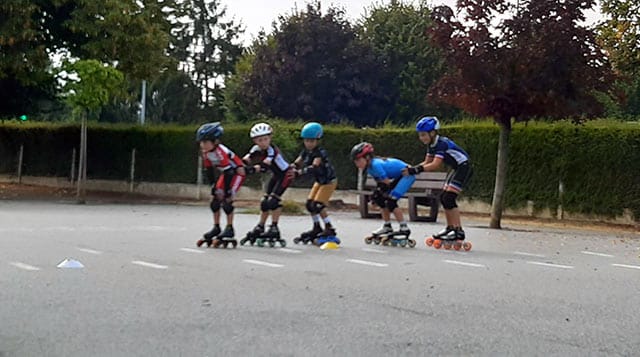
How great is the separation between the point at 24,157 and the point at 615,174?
73.1 feet

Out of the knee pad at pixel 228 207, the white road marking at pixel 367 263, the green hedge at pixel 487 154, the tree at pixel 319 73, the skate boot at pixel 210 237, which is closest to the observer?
the white road marking at pixel 367 263

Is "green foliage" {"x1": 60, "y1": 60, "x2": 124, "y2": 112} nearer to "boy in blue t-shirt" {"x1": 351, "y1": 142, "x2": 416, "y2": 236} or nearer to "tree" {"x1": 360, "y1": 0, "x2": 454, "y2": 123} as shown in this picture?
"boy in blue t-shirt" {"x1": 351, "y1": 142, "x2": 416, "y2": 236}

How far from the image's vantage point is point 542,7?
17.4 meters

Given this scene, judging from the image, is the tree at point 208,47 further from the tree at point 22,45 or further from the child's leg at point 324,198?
the child's leg at point 324,198

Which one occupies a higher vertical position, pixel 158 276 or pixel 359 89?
pixel 359 89

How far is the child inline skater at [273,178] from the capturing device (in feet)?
42.9

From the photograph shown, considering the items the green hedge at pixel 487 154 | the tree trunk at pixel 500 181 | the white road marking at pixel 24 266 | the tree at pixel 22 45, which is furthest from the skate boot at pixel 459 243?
the tree at pixel 22 45

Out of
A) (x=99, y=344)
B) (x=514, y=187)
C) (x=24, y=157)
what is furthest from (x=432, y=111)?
(x=99, y=344)

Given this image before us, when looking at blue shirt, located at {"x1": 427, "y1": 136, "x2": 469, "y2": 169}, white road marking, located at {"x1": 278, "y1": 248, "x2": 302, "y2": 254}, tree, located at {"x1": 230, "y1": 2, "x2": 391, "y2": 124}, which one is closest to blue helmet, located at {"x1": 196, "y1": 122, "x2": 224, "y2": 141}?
white road marking, located at {"x1": 278, "y1": 248, "x2": 302, "y2": 254}

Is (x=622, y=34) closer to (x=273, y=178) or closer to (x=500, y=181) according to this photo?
(x=500, y=181)

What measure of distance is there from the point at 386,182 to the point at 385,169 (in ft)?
0.63

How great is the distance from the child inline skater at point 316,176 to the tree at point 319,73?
30.5m

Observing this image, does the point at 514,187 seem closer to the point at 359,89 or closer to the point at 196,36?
the point at 359,89

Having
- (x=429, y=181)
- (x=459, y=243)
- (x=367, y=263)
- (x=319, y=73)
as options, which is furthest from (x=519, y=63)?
(x=319, y=73)
